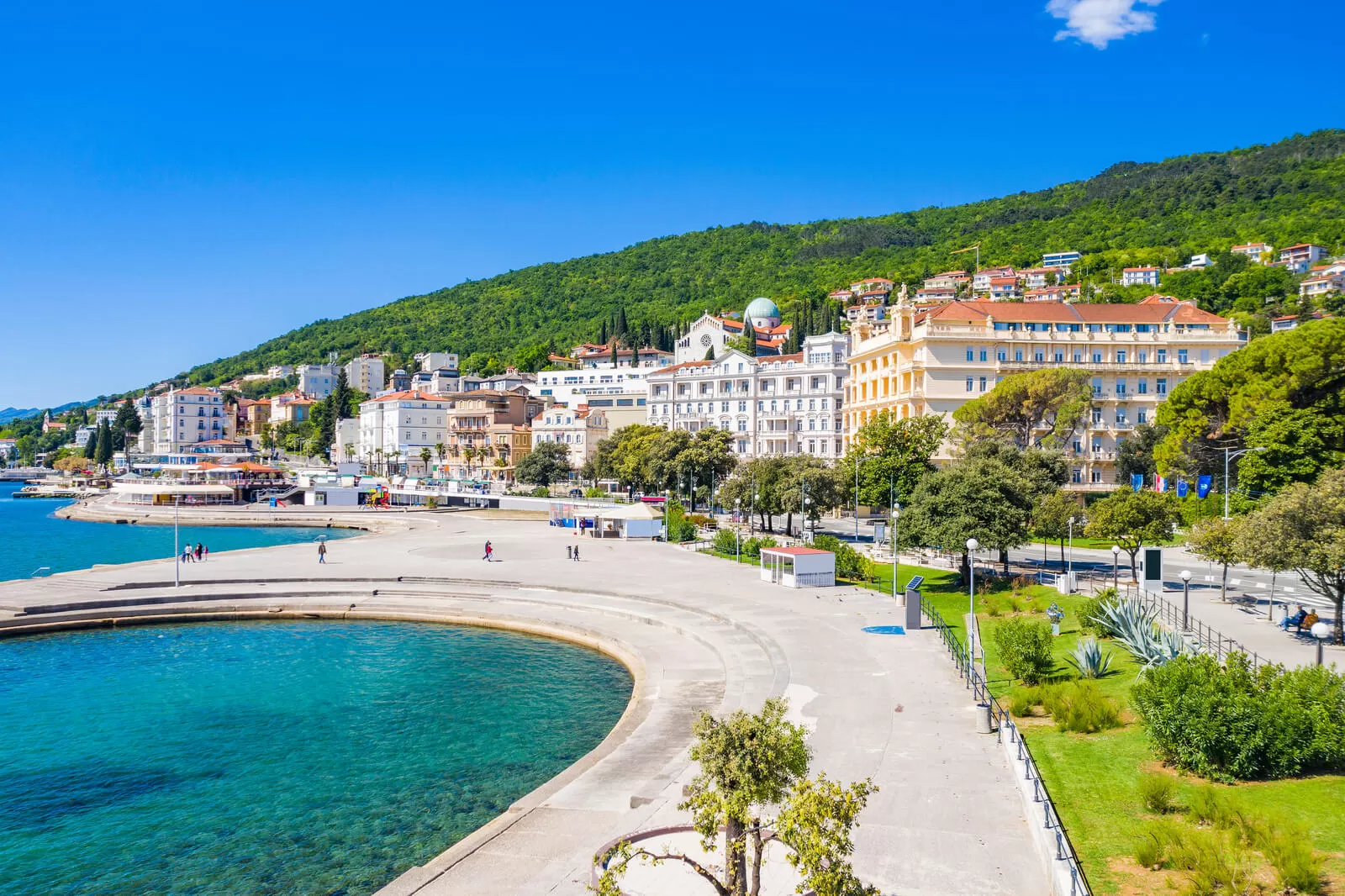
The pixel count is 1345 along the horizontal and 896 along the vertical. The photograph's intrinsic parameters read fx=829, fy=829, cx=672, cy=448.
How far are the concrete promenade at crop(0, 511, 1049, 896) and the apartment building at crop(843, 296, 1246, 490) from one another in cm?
2645

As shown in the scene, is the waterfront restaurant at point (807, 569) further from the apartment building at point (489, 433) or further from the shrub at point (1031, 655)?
the apartment building at point (489, 433)

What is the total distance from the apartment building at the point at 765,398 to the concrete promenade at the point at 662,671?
35208 mm

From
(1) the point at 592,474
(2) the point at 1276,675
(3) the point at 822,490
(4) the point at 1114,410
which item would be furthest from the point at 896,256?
(2) the point at 1276,675

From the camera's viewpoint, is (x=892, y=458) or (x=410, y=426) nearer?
(x=892, y=458)

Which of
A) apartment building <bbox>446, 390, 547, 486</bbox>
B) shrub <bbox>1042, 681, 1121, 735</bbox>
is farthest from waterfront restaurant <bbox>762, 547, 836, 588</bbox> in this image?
apartment building <bbox>446, 390, 547, 486</bbox>

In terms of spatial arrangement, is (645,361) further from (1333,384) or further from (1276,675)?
(1276,675)

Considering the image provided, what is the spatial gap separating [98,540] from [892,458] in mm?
63359

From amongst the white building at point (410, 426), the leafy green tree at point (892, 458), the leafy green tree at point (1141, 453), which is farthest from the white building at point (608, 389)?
the leafy green tree at point (1141, 453)

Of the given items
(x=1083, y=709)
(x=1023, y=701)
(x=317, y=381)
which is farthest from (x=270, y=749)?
(x=317, y=381)

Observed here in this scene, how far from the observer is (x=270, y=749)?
19.3 meters

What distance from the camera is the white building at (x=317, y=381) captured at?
19312 centimetres

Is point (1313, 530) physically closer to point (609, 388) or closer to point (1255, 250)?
point (609, 388)

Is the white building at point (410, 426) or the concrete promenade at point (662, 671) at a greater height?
the white building at point (410, 426)

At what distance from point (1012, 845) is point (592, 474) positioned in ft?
273
